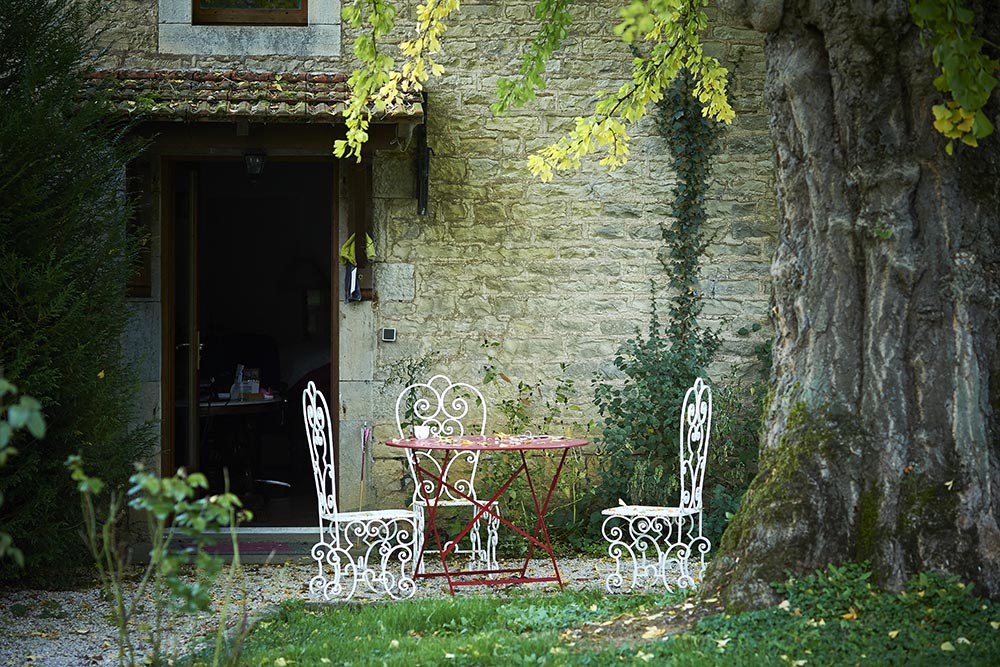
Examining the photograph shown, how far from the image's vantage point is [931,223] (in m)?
4.53

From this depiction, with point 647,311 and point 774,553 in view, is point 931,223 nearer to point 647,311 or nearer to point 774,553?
point 774,553

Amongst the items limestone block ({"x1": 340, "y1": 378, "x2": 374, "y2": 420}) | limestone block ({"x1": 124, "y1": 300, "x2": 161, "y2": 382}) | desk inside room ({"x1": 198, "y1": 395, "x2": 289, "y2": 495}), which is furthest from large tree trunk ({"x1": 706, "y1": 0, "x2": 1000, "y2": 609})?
desk inside room ({"x1": 198, "y1": 395, "x2": 289, "y2": 495})

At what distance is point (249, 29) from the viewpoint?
7758 millimetres

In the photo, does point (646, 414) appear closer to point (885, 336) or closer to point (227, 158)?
point (885, 336)

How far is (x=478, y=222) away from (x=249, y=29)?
2003 mm

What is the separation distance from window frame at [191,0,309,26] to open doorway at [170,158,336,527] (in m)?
2.18

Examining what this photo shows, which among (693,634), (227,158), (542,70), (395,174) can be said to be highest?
(542,70)

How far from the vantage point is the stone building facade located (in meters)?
7.72

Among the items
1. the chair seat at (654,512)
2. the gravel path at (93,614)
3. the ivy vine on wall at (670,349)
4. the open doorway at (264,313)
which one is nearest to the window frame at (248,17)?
the open doorway at (264,313)

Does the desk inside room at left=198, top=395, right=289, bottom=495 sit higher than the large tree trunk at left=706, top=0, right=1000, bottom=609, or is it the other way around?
the large tree trunk at left=706, top=0, right=1000, bottom=609

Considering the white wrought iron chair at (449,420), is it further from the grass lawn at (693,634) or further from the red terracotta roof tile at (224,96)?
the grass lawn at (693,634)

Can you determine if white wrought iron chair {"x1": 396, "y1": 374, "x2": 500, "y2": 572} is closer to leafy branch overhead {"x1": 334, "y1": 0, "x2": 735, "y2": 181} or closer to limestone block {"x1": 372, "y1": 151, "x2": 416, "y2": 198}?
limestone block {"x1": 372, "y1": 151, "x2": 416, "y2": 198}

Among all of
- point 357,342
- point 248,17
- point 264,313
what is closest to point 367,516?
point 357,342

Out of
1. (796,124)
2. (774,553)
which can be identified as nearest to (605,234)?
(796,124)
